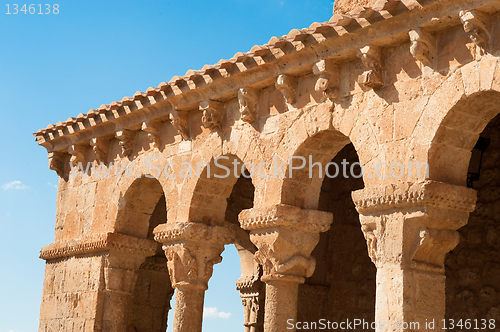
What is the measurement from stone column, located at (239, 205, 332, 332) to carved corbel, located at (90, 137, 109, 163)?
354 centimetres

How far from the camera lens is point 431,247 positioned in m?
5.83

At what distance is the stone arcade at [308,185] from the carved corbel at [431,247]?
0.02m

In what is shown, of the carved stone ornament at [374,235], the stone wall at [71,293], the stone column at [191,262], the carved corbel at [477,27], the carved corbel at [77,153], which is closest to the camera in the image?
the carved corbel at [477,27]

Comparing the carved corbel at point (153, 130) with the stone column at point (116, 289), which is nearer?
the carved corbel at point (153, 130)

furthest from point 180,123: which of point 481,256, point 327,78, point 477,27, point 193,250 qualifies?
point 477,27

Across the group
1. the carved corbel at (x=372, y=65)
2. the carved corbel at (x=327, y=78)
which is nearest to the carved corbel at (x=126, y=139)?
the carved corbel at (x=327, y=78)

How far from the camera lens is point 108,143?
1002 centimetres

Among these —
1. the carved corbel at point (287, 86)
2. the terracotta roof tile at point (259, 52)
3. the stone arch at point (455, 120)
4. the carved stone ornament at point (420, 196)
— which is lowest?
the carved stone ornament at point (420, 196)

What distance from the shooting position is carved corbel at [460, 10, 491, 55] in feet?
18.0

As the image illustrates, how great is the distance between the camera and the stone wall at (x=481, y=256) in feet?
26.9

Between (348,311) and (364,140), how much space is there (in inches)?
170

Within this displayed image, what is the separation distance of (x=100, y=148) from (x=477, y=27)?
234 inches

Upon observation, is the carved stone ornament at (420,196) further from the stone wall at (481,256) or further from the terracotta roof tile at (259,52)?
the stone wall at (481,256)

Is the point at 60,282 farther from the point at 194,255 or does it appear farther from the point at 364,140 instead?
the point at 364,140
